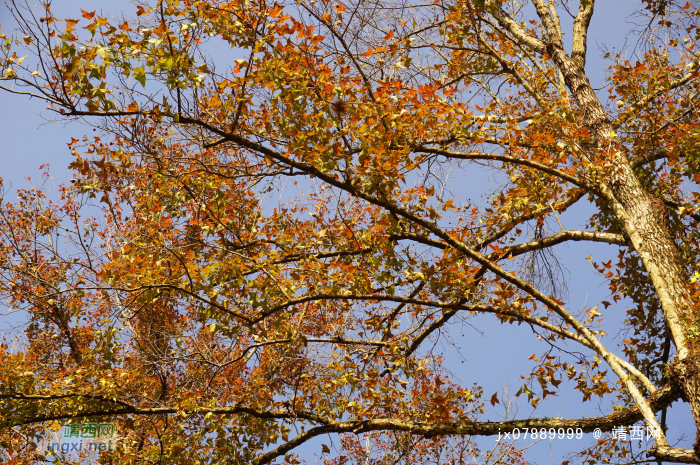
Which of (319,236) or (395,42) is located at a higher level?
(395,42)

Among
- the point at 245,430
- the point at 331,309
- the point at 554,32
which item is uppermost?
the point at 554,32

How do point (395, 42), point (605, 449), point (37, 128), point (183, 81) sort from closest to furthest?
1. point (183, 81)
2. point (37, 128)
3. point (605, 449)
4. point (395, 42)

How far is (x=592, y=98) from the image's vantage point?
837cm

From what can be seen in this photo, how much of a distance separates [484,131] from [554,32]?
4.72m

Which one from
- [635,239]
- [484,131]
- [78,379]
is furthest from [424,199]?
[78,379]

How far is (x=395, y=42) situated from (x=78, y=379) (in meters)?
6.98

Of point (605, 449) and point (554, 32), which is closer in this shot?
point (605, 449)

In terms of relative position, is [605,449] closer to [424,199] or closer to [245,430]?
[424,199]

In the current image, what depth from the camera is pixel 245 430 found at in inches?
295

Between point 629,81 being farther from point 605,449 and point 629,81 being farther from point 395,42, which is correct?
point 605,449

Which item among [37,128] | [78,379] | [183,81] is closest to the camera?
[183,81]

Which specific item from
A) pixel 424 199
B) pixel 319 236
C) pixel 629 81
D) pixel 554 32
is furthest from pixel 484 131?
pixel 629 81

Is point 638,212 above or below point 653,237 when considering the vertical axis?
above

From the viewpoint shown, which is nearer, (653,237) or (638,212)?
(653,237)
